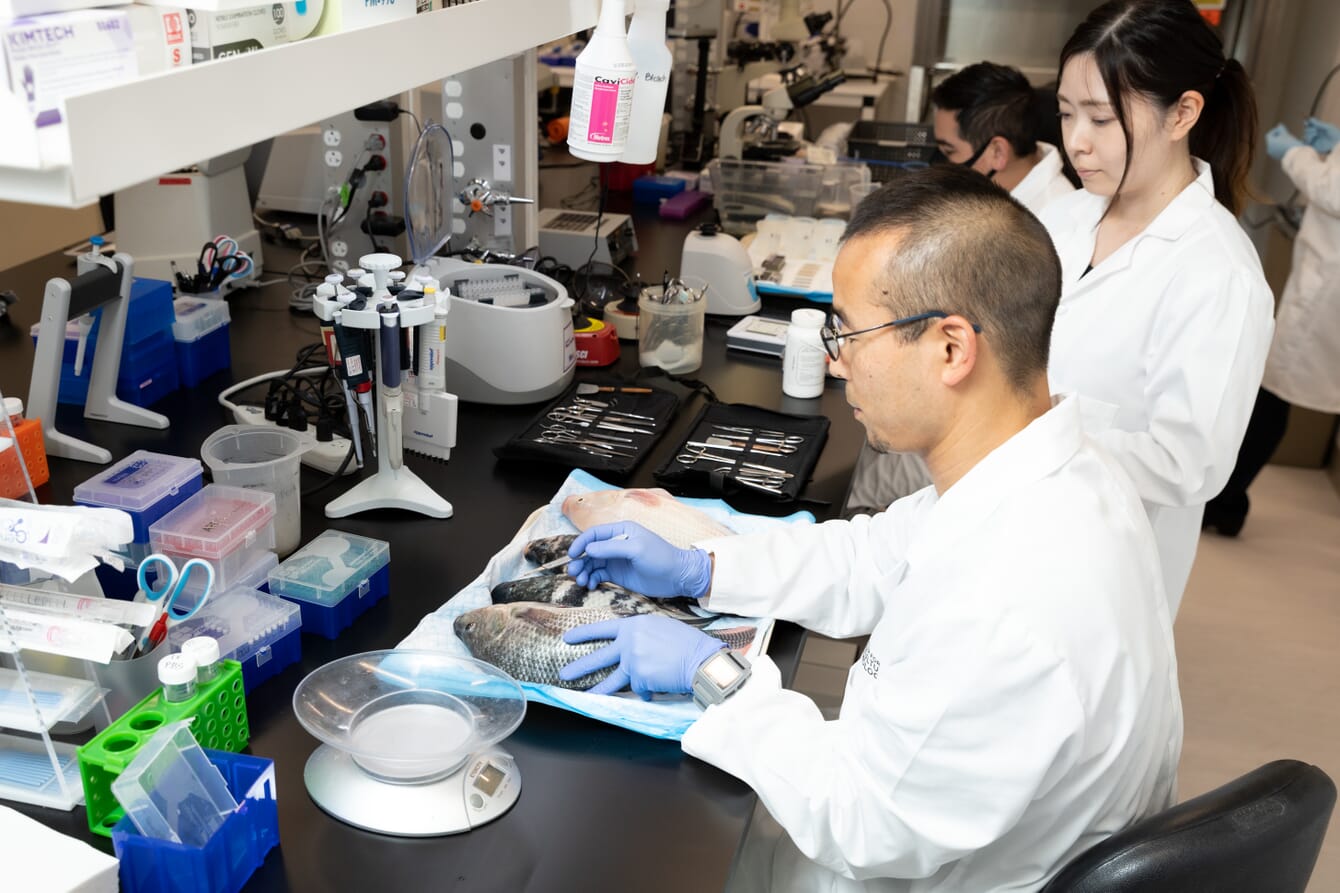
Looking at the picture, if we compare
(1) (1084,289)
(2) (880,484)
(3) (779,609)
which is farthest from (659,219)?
(3) (779,609)

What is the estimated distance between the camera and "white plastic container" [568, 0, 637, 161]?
1649mm

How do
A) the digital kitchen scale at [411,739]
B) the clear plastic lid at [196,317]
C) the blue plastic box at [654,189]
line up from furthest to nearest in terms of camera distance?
the blue plastic box at [654,189] < the clear plastic lid at [196,317] < the digital kitchen scale at [411,739]

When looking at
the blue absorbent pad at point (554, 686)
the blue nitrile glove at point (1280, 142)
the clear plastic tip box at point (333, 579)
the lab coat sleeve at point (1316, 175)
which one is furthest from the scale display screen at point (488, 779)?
the blue nitrile glove at point (1280, 142)

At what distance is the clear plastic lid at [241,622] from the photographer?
1.25 meters

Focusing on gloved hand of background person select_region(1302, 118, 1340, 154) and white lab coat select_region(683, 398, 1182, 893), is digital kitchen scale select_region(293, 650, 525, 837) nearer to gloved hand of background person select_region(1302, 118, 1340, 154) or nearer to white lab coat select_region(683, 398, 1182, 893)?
white lab coat select_region(683, 398, 1182, 893)

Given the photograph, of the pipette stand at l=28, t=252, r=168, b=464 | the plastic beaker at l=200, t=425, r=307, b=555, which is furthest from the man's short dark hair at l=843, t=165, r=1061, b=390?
the pipette stand at l=28, t=252, r=168, b=464

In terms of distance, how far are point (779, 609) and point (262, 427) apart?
805 millimetres

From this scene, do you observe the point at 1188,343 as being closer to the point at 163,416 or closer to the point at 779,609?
the point at 779,609

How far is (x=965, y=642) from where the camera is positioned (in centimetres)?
106

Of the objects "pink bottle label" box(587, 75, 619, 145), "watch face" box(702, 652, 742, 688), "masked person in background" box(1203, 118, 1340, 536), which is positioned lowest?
"masked person in background" box(1203, 118, 1340, 536)

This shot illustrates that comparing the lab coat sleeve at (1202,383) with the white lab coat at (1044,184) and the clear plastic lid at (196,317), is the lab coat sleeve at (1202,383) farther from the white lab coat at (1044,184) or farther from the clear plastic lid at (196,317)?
the clear plastic lid at (196,317)

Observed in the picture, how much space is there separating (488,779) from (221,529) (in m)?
0.45

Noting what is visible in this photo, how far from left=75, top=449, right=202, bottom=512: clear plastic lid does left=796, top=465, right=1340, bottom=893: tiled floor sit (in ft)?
4.15

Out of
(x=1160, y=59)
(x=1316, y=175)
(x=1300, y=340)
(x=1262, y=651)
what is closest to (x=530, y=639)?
(x=1160, y=59)
